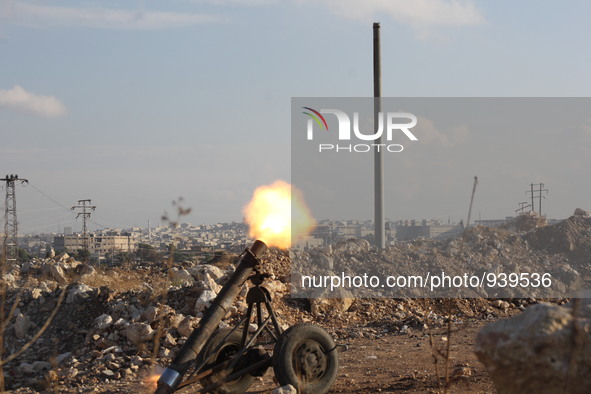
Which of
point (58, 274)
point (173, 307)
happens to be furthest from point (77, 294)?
point (58, 274)

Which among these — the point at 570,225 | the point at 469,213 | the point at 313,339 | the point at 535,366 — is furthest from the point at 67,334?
the point at 570,225

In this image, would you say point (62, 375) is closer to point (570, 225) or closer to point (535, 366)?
point (535, 366)

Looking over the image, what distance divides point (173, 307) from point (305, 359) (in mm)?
7047

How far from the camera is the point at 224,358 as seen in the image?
350 inches

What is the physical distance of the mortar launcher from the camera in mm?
8133

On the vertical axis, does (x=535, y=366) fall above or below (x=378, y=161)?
below

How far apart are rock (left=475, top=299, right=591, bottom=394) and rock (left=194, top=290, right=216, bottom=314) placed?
380 inches

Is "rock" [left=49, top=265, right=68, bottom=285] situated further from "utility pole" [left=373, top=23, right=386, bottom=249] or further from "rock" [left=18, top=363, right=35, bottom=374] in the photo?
"utility pole" [left=373, top=23, right=386, bottom=249]

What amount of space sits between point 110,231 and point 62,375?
7249 centimetres

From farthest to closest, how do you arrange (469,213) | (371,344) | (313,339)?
(371,344), (313,339), (469,213)

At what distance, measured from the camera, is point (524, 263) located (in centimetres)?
2630

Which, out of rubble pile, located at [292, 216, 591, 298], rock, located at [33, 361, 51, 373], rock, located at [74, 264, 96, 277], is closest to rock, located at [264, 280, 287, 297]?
rubble pile, located at [292, 216, 591, 298]

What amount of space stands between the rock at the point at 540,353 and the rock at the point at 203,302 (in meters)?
9.66

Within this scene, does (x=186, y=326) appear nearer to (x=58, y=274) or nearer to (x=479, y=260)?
(x=58, y=274)
